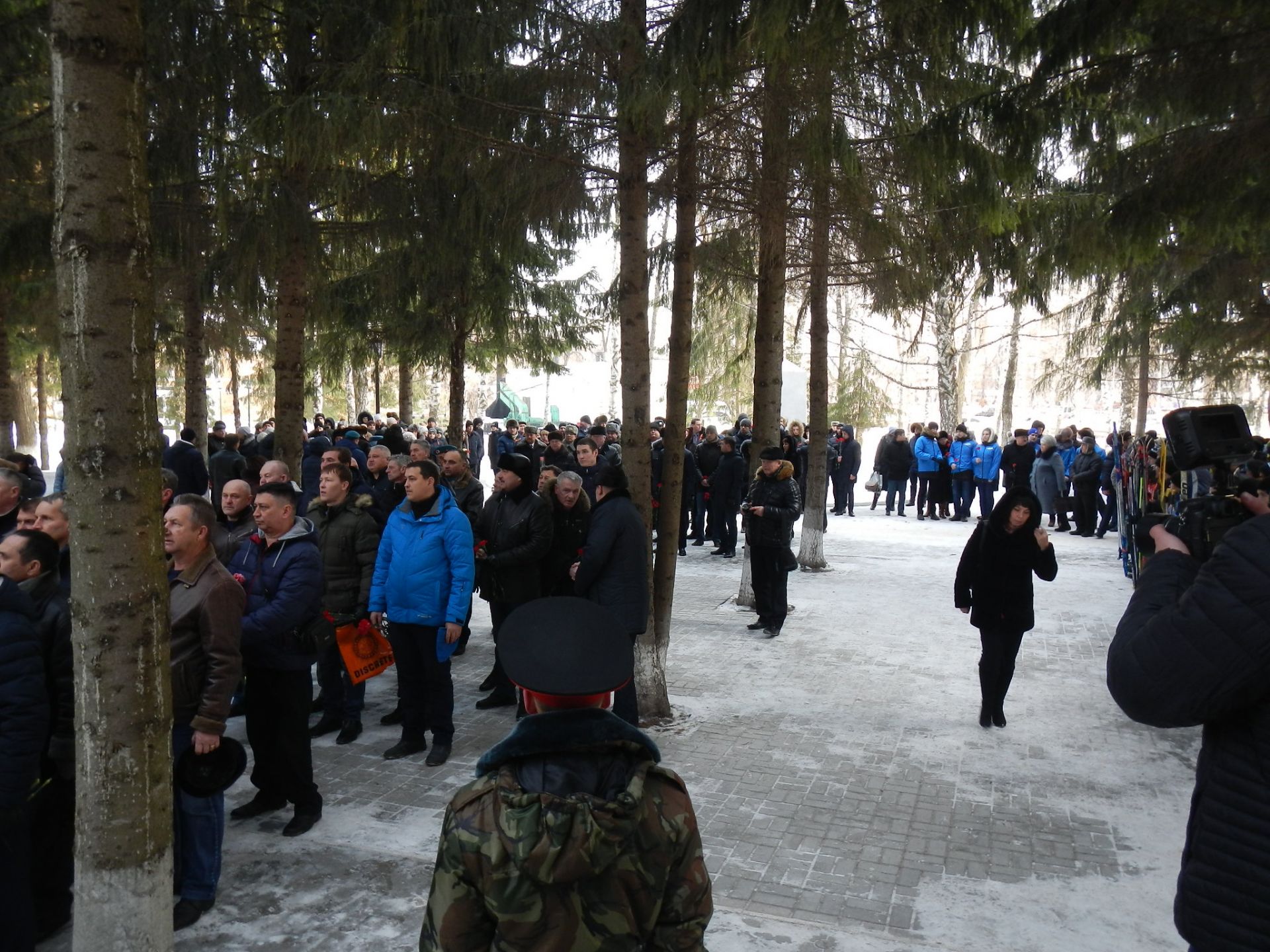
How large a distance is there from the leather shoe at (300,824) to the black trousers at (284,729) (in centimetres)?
2

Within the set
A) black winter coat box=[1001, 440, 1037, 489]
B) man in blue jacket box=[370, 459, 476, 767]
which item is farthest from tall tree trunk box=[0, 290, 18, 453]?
black winter coat box=[1001, 440, 1037, 489]

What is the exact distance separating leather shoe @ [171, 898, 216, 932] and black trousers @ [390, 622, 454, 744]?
83.4 inches

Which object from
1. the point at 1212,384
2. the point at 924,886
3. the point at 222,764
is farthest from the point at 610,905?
the point at 1212,384

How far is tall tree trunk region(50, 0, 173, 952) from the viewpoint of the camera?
3.26 m

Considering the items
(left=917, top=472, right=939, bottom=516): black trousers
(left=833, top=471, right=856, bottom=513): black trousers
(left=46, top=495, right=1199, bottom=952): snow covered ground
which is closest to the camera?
(left=46, top=495, right=1199, bottom=952): snow covered ground

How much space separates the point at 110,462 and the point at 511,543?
4436mm

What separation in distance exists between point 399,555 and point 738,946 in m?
3.41

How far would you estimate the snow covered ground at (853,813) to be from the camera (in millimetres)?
4449

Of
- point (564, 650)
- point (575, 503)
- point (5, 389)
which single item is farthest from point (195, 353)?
point (564, 650)

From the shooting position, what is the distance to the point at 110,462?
130 inches

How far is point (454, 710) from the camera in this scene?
7695mm

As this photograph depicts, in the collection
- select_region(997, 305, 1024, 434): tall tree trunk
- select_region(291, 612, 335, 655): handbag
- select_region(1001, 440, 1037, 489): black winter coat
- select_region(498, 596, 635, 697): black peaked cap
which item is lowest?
select_region(291, 612, 335, 655): handbag

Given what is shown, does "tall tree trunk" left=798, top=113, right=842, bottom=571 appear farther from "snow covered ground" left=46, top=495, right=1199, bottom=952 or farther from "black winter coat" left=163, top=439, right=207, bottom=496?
"black winter coat" left=163, top=439, right=207, bottom=496

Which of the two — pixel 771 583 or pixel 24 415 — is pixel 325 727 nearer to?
pixel 771 583
